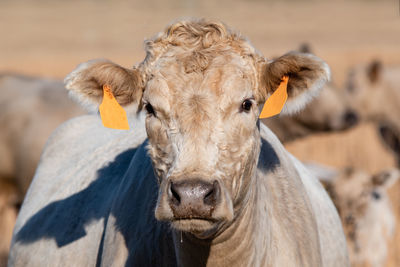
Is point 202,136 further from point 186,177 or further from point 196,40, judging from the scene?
point 196,40

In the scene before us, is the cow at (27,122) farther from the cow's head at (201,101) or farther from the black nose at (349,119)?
the cow's head at (201,101)

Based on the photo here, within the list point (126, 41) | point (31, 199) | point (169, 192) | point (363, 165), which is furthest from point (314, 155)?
point (126, 41)

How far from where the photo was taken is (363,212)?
7.63 m

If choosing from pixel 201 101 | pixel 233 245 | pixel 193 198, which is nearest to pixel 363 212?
pixel 233 245

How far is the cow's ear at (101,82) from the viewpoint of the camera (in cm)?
358

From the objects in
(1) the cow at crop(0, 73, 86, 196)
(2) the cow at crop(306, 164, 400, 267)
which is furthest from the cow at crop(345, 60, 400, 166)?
(1) the cow at crop(0, 73, 86, 196)

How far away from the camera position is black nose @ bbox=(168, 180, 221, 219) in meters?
2.93

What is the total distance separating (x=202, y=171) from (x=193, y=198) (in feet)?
0.54

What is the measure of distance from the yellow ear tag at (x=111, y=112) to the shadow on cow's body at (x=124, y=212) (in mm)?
396

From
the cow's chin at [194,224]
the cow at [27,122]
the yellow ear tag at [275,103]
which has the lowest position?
the cow at [27,122]

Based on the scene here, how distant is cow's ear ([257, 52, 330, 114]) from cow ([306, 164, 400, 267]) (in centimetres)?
404

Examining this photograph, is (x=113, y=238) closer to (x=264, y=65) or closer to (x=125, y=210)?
A: (x=125, y=210)

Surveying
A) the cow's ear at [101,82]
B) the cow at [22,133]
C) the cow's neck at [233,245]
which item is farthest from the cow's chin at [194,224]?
the cow at [22,133]

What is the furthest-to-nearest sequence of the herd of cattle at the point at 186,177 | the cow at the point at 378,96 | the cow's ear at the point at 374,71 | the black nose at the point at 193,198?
the cow at the point at 378,96
the cow's ear at the point at 374,71
the herd of cattle at the point at 186,177
the black nose at the point at 193,198
